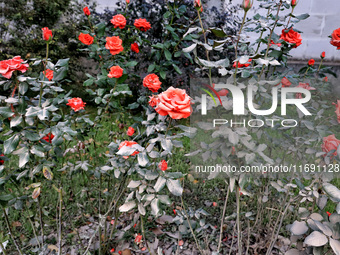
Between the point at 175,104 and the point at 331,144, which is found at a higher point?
the point at 175,104

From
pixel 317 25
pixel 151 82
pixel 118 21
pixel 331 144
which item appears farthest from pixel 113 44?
pixel 317 25

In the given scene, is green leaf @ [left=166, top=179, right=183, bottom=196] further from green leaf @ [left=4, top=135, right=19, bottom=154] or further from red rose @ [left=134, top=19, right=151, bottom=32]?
red rose @ [left=134, top=19, right=151, bottom=32]

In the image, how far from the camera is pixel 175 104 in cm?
80

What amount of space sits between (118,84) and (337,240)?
4.04 ft

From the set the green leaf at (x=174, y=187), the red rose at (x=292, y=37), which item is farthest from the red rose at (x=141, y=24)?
the green leaf at (x=174, y=187)

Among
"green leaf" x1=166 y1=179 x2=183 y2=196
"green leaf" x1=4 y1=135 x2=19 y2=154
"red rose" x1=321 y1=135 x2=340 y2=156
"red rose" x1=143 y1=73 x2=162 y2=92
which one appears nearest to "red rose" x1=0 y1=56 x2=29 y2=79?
"green leaf" x1=4 y1=135 x2=19 y2=154

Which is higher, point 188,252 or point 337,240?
point 337,240

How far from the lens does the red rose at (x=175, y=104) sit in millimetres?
795

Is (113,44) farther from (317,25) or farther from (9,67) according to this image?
(317,25)

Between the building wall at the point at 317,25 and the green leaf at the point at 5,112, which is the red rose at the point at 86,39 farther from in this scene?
the building wall at the point at 317,25

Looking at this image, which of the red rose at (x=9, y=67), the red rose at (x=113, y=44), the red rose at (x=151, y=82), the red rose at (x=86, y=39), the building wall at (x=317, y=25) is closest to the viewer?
the red rose at (x=9, y=67)

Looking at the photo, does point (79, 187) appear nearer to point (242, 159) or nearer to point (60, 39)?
point (242, 159)

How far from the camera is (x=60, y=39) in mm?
3912

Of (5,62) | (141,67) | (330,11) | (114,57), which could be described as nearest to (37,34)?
(141,67)
